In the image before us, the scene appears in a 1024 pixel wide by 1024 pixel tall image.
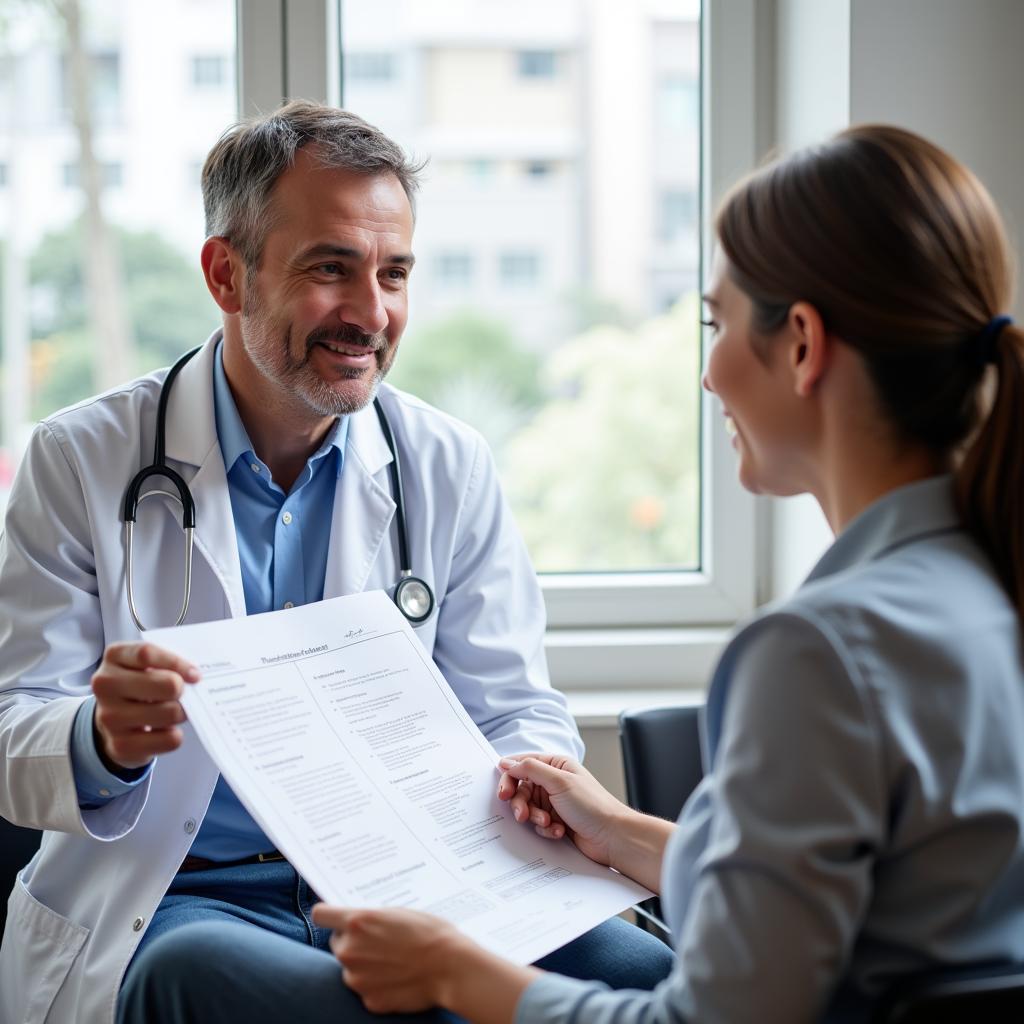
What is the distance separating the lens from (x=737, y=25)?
2082 mm

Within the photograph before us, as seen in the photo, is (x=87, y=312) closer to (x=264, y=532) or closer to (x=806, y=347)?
(x=264, y=532)

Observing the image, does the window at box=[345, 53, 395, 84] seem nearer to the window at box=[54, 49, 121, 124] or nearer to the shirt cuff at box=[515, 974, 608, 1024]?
the window at box=[54, 49, 121, 124]

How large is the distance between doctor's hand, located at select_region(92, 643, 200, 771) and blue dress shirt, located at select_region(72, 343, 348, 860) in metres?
0.27

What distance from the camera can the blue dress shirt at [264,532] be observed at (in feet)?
4.83

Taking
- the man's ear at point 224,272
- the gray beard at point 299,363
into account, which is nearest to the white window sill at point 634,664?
the gray beard at point 299,363

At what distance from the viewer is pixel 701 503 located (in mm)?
2266

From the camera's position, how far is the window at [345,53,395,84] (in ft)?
6.95

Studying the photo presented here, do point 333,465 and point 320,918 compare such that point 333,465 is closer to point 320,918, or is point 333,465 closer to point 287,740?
point 287,740

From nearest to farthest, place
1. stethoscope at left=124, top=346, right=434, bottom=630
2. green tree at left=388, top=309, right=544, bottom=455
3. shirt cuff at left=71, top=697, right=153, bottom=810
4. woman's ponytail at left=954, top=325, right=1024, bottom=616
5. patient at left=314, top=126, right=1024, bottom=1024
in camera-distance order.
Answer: patient at left=314, top=126, right=1024, bottom=1024 → woman's ponytail at left=954, top=325, right=1024, bottom=616 → shirt cuff at left=71, top=697, right=153, bottom=810 → stethoscope at left=124, top=346, right=434, bottom=630 → green tree at left=388, top=309, right=544, bottom=455

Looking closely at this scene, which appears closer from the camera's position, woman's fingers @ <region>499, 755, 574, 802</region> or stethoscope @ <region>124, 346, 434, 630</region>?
woman's fingers @ <region>499, 755, 574, 802</region>

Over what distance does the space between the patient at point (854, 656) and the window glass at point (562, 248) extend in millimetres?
1176

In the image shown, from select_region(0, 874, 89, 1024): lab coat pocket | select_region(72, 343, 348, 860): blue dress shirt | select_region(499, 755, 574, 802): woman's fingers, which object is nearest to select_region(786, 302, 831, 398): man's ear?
select_region(499, 755, 574, 802): woman's fingers

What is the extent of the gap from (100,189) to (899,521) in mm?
1771

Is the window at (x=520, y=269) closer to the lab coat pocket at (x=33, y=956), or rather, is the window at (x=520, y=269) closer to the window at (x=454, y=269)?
the window at (x=454, y=269)
